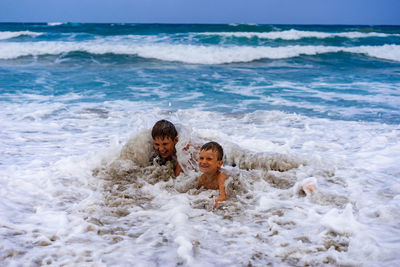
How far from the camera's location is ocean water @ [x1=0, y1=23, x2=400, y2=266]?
2.63 meters

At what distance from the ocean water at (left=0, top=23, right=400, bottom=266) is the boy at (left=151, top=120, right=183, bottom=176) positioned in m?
0.12

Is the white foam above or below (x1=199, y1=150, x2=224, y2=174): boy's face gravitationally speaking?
below

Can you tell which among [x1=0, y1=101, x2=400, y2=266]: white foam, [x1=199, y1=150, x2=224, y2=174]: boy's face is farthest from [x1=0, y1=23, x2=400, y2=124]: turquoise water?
[x1=199, y1=150, x2=224, y2=174]: boy's face

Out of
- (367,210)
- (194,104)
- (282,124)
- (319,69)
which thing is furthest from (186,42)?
(367,210)

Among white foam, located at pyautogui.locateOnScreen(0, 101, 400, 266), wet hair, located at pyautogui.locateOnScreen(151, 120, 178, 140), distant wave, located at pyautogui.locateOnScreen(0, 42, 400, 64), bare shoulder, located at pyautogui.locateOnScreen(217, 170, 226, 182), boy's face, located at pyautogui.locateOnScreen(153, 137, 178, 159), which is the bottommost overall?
white foam, located at pyautogui.locateOnScreen(0, 101, 400, 266)

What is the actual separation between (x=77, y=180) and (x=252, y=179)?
196 centimetres

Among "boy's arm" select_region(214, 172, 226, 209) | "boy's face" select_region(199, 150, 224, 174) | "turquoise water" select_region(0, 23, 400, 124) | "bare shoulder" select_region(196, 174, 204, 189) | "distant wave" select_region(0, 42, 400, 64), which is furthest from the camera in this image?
"distant wave" select_region(0, 42, 400, 64)

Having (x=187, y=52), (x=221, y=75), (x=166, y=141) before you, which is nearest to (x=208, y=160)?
(x=166, y=141)

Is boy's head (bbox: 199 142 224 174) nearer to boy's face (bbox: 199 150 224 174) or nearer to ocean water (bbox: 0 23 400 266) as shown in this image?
boy's face (bbox: 199 150 224 174)

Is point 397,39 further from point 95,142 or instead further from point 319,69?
point 95,142

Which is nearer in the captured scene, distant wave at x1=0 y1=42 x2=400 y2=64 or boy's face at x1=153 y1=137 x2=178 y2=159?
boy's face at x1=153 y1=137 x2=178 y2=159

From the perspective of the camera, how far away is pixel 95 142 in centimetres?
561

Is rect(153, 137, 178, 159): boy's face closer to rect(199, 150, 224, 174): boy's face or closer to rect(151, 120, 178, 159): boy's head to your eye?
rect(151, 120, 178, 159): boy's head

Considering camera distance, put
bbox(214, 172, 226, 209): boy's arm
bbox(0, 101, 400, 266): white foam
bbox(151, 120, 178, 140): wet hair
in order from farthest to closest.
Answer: bbox(151, 120, 178, 140): wet hair
bbox(214, 172, 226, 209): boy's arm
bbox(0, 101, 400, 266): white foam
